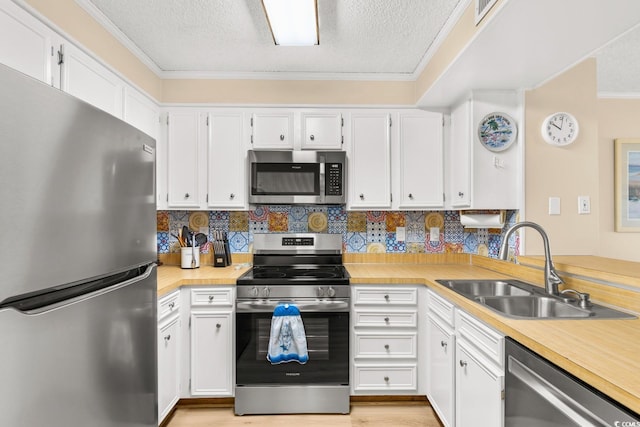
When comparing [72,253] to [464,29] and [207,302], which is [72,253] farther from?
[464,29]

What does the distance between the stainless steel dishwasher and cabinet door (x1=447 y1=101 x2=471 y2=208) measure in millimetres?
1393

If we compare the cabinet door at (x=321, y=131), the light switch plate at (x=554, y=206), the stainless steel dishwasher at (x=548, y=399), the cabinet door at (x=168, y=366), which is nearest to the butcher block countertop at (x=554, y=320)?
the stainless steel dishwasher at (x=548, y=399)

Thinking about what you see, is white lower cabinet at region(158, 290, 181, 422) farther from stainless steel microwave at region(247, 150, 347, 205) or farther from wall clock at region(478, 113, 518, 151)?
wall clock at region(478, 113, 518, 151)

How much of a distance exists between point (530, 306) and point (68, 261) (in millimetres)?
1981

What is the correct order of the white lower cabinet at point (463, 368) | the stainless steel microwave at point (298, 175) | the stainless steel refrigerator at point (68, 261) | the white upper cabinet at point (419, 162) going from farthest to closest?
the white upper cabinet at point (419, 162) < the stainless steel microwave at point (298, 175) < the white lower cabinet at point (463, 368) < the stainless steel refrigerator at point (68, 261)

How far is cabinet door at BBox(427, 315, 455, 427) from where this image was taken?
76.4 inches

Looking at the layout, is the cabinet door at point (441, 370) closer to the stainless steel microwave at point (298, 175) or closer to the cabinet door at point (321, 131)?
the stainless steel microwave at point (298, 175)

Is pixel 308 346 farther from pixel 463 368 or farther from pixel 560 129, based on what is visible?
pixel 560 129

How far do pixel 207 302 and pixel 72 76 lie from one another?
149 centimetres

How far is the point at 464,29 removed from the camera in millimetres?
1859

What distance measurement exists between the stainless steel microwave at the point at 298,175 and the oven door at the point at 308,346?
78cm

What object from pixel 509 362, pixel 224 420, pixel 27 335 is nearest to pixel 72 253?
pixel 27 335

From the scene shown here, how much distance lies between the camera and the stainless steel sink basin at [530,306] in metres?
1.70

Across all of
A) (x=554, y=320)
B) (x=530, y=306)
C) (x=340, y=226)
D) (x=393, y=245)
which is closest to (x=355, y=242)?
(x=340, y=226)
